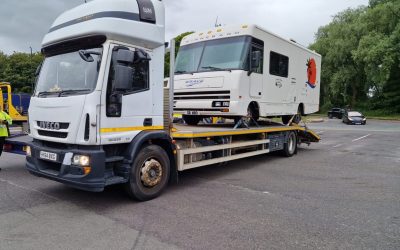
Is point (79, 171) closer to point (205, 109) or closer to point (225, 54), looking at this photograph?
point (205, 109)

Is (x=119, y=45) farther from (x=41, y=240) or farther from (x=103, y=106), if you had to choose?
(x=41, y=240)

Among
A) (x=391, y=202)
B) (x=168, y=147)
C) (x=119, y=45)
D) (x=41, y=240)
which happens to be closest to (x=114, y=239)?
(x=41, y=240)

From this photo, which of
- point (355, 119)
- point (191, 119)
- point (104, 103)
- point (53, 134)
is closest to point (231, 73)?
point (191, 119)

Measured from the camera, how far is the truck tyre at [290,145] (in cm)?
1113

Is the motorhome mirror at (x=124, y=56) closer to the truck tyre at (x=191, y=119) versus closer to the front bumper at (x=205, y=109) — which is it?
the front bumper at (x=205, y=109)

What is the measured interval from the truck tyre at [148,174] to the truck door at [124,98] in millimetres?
403

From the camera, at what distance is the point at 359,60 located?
135 feet

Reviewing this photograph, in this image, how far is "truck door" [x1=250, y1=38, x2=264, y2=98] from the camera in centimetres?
856

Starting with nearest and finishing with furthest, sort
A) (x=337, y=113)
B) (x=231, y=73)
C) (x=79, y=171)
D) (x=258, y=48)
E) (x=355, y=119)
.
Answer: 1. (x=79, y=171)
2. (x=231, y=73)
3. (x=258, y=48)
4. (x=355, y=119)
5. (x=337, y=113)

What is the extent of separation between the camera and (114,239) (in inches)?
160

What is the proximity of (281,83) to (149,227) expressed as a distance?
7.36 m

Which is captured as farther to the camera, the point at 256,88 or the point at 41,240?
the point at 256,88

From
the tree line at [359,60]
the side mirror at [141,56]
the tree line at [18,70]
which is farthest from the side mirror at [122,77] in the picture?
the tree line at [18,70]

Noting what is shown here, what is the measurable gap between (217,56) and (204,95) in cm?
107
